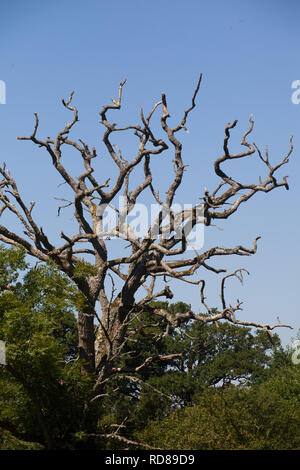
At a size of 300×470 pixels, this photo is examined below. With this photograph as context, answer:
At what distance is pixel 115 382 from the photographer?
4319 centimetres

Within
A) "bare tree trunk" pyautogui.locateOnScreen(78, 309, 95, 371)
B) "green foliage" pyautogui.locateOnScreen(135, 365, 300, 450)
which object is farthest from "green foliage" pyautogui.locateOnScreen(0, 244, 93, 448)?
Result: "green foliage" pyautogui.locateOnScreen(135, 365, 300, 450)

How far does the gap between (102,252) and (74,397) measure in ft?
20.2

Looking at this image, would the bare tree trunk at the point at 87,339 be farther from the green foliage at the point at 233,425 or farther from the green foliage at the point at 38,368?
the green foliage at the point at 233,425

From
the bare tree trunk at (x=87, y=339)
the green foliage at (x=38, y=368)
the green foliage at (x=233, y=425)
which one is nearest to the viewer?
the green foliage at (x=38, y=368)

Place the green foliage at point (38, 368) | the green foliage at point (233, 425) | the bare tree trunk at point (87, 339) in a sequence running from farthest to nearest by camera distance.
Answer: the bare tree trunk at point (87, 339), the green foliage at point (233, 425), the green foliage at point (38, 368)

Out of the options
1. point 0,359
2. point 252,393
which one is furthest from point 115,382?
point 0,359

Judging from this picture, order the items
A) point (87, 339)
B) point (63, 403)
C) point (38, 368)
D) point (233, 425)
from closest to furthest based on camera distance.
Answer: point (38, 368)
point (63, 403)
point (233, 425)
point (87, 339)

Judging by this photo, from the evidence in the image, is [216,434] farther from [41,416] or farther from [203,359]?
[203,359]

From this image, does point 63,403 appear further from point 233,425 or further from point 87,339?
point 233,425

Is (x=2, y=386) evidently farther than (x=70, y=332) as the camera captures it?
No

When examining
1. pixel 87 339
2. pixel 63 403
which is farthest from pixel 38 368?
pixel 87 339

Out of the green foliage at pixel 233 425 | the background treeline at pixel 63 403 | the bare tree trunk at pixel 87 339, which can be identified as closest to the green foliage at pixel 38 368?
the background treeline at pixel 63 403

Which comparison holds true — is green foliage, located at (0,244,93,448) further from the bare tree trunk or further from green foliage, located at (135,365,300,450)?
green foliage, located at (135,365,300,450)

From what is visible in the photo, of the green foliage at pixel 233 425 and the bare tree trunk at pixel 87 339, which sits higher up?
the bare tree trunk at pixel 87 339
